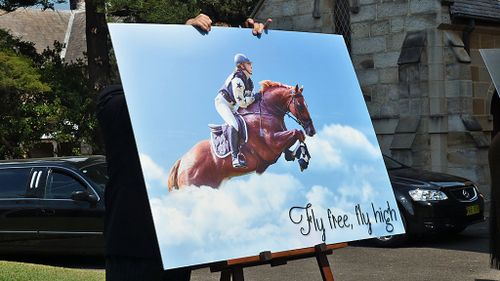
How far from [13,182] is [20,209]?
538 millimetres

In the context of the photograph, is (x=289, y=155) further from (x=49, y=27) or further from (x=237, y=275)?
(x=49, y=27)

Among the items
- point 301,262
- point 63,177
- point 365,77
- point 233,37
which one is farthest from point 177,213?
point 365,77

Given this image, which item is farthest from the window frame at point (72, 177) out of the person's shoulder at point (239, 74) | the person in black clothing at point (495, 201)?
the person's shoulder at point (239, 74)

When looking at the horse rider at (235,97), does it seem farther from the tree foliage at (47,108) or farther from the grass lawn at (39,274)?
the tree foliage at (47,108)

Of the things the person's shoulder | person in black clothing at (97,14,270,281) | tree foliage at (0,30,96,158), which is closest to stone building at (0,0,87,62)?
tree foliage at (0,30,96,158)

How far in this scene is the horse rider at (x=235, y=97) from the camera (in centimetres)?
388

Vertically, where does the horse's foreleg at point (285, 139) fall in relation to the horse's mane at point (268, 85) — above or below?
below

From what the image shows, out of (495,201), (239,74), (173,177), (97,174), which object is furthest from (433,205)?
(173,177)

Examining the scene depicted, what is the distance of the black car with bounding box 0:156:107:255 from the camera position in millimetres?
10281

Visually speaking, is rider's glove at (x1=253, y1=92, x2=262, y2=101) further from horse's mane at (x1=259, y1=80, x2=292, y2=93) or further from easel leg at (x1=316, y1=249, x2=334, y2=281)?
easel leg at (x1=316, y1=249, x2=334, y2=281)

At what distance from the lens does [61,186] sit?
425 inches

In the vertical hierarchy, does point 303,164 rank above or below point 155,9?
above

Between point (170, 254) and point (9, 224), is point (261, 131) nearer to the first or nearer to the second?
point (170, 254)

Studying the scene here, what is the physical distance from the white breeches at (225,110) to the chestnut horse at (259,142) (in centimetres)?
6
